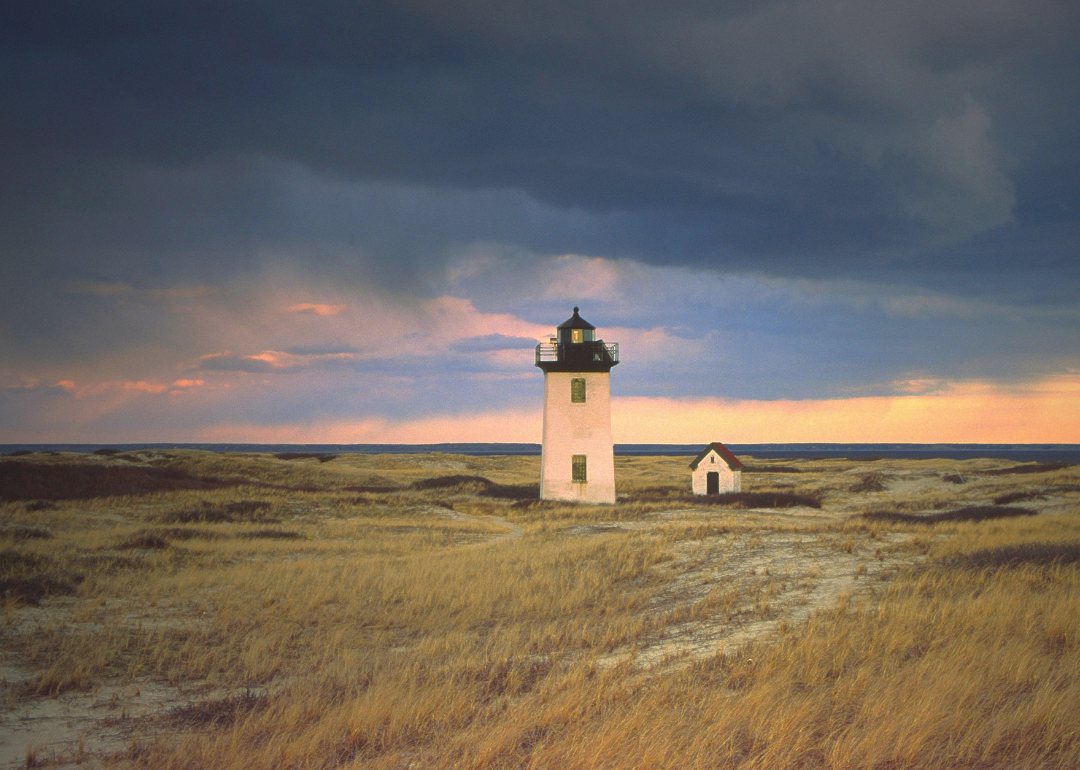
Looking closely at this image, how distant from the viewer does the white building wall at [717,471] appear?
45062 mm

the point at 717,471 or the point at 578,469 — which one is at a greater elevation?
the point at 578,469

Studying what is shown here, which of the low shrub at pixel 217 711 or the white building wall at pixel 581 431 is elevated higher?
the white building wall at pixel 581 431

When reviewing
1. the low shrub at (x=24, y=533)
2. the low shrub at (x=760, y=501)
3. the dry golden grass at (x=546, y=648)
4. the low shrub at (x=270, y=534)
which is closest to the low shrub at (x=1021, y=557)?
the dry golden grass at (x=546, y=648)

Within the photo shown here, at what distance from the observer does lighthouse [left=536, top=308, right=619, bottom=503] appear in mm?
37594

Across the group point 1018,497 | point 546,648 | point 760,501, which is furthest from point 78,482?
point 1018,497

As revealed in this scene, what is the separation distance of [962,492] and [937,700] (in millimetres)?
45728

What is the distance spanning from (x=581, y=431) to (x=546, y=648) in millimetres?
26988

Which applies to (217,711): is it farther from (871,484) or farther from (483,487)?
(871,484)

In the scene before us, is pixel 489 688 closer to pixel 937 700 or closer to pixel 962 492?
pixel 937 700

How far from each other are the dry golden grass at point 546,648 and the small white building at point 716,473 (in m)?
20.4

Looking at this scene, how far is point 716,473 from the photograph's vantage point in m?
45.4

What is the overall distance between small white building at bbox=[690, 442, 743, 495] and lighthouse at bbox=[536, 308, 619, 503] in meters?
10.2

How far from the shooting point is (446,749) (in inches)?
260

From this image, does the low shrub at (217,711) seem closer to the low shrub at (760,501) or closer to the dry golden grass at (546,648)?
the dry golden grass at (546,648)
